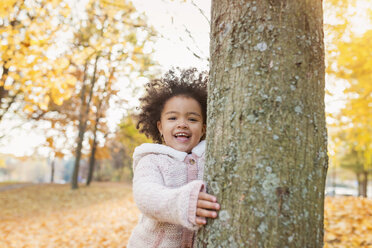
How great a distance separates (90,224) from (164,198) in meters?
6.45

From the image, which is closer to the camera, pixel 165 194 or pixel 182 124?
pixel 165 194

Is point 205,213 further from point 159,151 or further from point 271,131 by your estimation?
point 159,151

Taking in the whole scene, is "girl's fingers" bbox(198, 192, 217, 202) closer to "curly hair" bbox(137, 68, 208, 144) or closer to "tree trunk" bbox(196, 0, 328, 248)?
"tree trunk" bbox(196, 0, 328, 248)

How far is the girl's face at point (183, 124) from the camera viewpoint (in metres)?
1.98

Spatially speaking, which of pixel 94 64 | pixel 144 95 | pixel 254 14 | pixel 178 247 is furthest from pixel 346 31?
pixel 94 64

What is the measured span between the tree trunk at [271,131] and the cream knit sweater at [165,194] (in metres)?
0.12

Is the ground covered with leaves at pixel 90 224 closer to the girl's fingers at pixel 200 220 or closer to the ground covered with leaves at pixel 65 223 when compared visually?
the ground covered with leaves at pixel 65 223

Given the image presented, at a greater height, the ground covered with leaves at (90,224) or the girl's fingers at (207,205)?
the girl's fingers at (207,205)

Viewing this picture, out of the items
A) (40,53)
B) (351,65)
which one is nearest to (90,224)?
(40,53)

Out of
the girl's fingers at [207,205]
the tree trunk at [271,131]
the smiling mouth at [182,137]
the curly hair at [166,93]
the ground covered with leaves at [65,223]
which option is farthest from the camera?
the ground covered with leaves at [65,223]

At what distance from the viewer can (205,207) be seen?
3.95ft

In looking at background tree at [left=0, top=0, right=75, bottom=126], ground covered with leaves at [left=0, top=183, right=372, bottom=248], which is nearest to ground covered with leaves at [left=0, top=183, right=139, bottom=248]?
ground covered with leaves at [left=0, top=183, right=372, bottom=248]

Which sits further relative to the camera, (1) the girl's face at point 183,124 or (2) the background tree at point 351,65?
(2) the background tree at point 351,65

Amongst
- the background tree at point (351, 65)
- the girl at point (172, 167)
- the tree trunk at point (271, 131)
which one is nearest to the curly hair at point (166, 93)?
the girl at point (172, 167)
